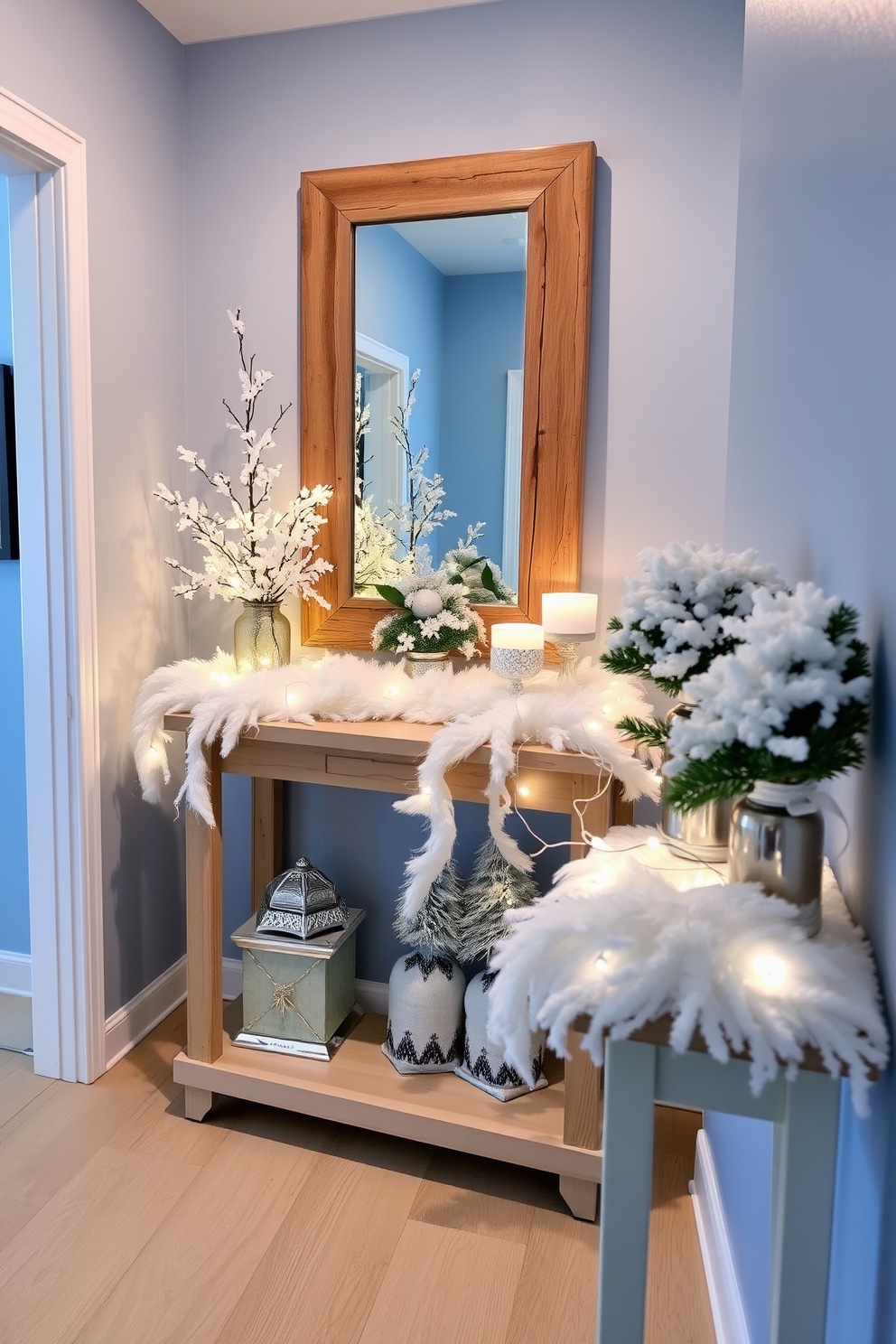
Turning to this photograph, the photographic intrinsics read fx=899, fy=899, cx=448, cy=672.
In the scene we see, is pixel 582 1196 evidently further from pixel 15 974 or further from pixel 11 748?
pixel 11 748

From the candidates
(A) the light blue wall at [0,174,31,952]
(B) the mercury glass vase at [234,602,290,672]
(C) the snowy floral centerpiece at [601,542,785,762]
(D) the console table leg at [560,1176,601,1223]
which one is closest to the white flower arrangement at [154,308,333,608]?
(B) the mercury glass vase at [234,602,290,672]

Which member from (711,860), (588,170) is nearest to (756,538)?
(711,860)

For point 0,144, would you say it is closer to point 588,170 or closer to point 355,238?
point 355,238

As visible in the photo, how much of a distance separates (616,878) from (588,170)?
169cm

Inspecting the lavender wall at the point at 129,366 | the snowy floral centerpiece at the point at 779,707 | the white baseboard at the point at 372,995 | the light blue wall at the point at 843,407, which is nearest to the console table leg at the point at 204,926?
the lavender wall at the point at 129,366

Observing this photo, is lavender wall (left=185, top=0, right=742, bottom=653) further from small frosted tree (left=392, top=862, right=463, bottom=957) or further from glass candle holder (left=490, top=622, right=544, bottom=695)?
small frosted tree (left=392, top=862, right=463, bottom=957)

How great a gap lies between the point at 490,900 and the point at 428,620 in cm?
66

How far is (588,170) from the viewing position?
6.50ft

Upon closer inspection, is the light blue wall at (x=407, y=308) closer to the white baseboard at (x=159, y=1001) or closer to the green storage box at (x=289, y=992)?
the green storage box at (x=289, y=992)

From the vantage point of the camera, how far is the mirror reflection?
6.88 ft

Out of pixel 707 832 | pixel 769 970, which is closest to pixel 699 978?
pixel 769 970

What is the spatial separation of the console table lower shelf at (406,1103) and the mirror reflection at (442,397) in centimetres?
112

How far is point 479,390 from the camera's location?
2117 millimetres

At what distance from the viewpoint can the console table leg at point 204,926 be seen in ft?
6.51
